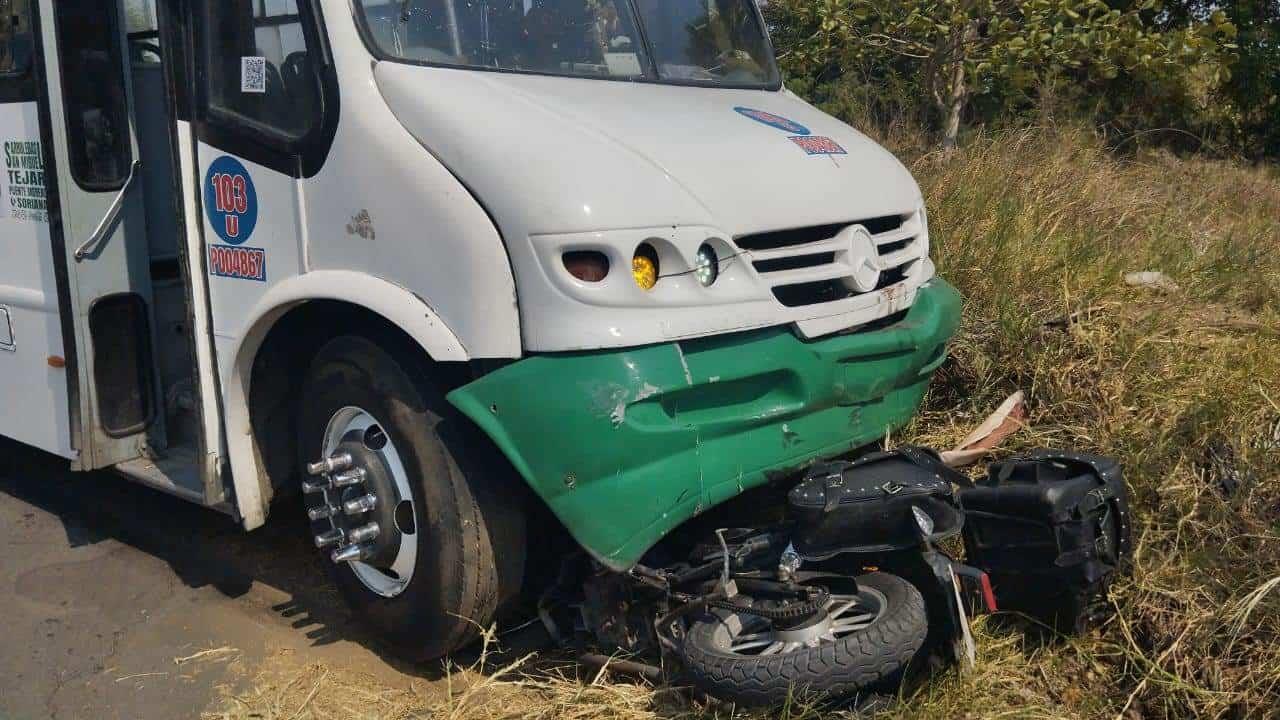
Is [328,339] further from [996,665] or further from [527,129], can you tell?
[996,665]

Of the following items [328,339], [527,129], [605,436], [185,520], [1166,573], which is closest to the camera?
[605,436]

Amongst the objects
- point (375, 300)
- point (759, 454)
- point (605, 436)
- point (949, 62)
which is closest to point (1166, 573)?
point (759, 454)

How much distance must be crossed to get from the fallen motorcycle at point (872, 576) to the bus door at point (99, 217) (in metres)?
2.30

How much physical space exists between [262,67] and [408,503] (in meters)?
1.47

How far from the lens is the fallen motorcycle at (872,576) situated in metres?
2.88

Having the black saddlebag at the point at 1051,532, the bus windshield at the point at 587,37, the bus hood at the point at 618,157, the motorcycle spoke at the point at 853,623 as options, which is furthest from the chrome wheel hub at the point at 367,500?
the black saddlebag at the point at 1051,532

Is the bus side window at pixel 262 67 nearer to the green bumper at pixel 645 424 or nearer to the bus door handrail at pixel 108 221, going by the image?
the bus door handrail at pixel 108 221

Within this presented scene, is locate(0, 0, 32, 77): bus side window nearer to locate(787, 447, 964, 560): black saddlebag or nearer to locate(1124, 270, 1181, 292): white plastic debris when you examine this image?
locate(787, 447, 964, 560): black saddlebag

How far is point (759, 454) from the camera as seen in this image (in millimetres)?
3229

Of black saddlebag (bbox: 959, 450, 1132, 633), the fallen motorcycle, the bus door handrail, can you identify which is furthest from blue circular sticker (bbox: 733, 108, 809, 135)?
the bus door handrail

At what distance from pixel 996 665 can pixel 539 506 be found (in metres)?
1.45

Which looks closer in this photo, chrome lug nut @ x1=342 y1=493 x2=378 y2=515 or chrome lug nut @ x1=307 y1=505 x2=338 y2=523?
chrome lug nut @ x1=342 y1=493 x2=378 y2=515

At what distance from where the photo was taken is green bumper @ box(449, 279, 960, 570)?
2951 millimetres

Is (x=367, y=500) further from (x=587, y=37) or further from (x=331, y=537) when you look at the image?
(x=587, y=37)
